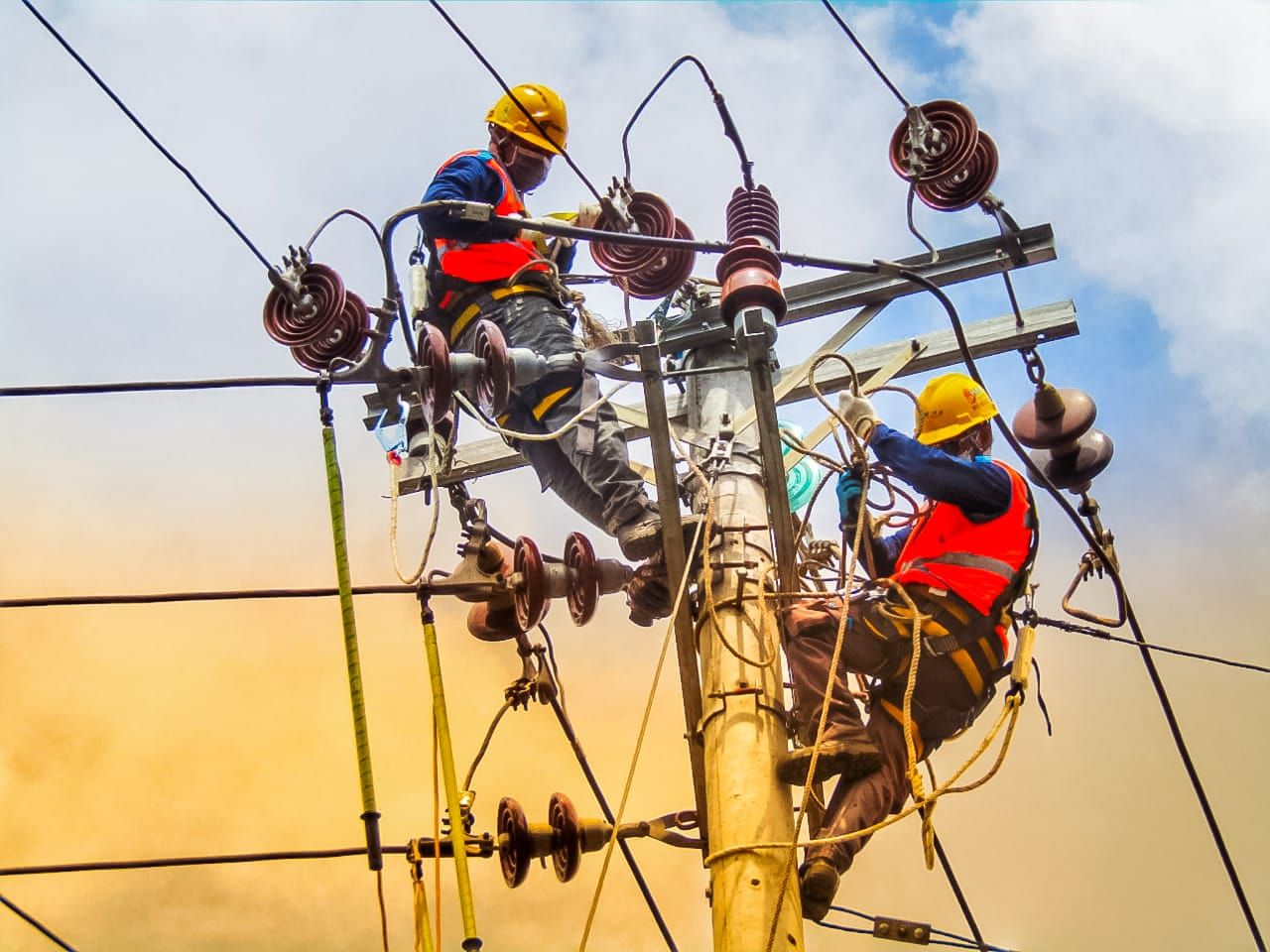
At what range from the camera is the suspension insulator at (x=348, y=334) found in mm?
5016

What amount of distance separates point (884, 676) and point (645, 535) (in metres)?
0.92

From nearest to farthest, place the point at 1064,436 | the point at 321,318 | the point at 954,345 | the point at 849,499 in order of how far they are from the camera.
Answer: the point at 849,499
the point at 321,318
the point at 1064,436
the point at 954,345

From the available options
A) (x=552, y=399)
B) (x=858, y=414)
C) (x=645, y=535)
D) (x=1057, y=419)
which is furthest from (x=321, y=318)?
(x=1057, y=419)

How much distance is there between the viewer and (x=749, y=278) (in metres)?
4.95

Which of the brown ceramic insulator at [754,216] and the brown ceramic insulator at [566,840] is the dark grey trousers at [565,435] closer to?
the brown ceramic insulator at [754,216]

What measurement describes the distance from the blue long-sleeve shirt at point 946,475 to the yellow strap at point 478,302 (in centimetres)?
148

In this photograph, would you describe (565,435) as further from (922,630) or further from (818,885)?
(818,885)

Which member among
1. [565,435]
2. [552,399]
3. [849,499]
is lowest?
[849,499]

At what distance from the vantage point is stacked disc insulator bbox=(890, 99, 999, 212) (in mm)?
5398

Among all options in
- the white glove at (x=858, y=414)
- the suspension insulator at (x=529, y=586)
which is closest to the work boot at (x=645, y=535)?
the suspension insulator at (x=529, y=586)

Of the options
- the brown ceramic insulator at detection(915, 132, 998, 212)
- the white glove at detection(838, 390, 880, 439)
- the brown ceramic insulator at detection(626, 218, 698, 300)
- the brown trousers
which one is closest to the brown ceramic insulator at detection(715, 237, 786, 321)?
the white glove at detection(838, 390, 880, 439)

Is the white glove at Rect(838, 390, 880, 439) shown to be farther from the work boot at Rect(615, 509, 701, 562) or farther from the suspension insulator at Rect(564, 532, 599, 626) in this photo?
the suspension insulator at Rect(564, 532, 599, 626)

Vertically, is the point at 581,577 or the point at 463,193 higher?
the point at 463,193

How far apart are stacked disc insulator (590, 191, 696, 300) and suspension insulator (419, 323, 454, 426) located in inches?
53.8
